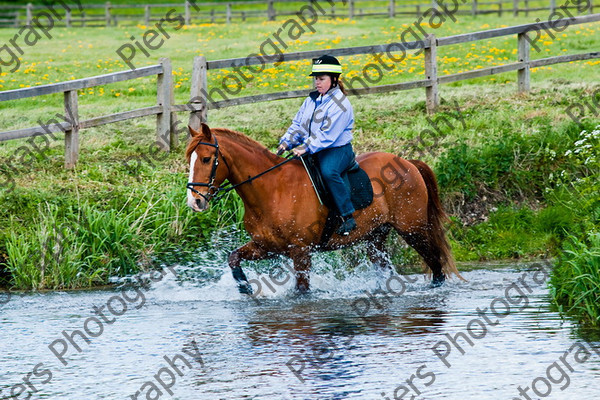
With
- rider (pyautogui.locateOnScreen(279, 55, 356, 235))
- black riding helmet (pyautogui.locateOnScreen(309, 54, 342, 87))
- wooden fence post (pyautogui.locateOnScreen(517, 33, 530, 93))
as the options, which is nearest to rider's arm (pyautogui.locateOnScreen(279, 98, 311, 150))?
rider (pyautogui.locateOnScreen(279, 55, 356, 235))

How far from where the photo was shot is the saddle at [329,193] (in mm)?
9695

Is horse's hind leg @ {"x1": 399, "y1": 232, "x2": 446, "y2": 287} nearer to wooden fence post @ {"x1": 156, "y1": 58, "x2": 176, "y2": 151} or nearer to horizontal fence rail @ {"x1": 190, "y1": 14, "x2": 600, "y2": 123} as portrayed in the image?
horizontal fence rail @ {"x1": 190, "y1": 14, "x2": 600, "y2": 123}

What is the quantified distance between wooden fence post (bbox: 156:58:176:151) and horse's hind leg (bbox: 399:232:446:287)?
15.9 ft

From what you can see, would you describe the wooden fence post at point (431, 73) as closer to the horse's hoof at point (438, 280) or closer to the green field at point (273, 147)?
the green field at point (273, 147)

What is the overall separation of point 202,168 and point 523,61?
33.9 feet

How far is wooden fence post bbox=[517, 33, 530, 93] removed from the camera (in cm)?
1758

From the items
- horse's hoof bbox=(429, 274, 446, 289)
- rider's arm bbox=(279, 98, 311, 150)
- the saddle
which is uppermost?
rider's arm bbox=(279, 98, 311, 150)

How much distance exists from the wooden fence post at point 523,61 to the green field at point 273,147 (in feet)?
0.87

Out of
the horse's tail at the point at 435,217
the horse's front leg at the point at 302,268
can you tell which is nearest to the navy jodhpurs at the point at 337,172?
the horse's front leg at the point at 302,268

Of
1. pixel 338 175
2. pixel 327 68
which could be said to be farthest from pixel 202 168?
pixel 327 68

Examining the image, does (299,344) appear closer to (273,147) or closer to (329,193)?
(329,193)

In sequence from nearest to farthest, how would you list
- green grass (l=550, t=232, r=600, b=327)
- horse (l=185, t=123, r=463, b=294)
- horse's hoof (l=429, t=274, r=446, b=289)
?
green grass (l=550, t=232, r=600, b=327) < horse (l=185, t=123, r=463, b=294) < horse's hoof (l=429, t=274, r=446, b=289)

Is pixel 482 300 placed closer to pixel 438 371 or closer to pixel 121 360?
pixel 438 371

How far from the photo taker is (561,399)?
6.16 metres
